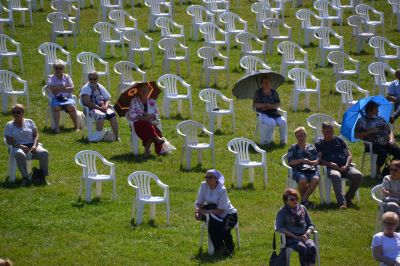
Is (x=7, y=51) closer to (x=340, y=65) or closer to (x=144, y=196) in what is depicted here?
(x=340, y=65)

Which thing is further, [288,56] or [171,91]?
[288,56]

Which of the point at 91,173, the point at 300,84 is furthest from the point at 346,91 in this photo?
the point at 91,173

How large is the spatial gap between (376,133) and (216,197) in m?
4.37

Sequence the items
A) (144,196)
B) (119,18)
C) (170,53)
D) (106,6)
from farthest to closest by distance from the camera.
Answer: (106,6) < (119,18) < (170,53) < (144,196)

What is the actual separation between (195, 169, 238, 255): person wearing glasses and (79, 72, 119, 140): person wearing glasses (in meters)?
5.56

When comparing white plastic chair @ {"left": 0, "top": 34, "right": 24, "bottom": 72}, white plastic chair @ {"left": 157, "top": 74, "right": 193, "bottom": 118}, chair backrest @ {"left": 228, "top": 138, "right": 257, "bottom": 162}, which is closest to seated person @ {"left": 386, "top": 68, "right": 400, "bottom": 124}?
chair backrest @ {"left": 228, "top": 138, "right": 257, "bottom": 162}

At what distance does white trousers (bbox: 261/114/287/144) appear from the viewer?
2128 centimetres

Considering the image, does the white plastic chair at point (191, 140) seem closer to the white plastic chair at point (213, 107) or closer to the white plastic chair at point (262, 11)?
the white plastic chair at point (213, 107)

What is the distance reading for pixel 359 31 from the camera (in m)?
28.8

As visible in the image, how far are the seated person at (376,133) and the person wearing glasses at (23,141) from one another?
490 centimetres

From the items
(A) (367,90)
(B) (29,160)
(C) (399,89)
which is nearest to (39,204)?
(B) (29,160)

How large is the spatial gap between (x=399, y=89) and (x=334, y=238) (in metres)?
5.76

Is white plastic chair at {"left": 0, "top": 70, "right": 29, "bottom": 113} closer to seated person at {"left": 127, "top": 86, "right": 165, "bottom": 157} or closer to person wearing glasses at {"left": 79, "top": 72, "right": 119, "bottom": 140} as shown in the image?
person wearing glasses at {"left": 79, "top": 72, "right": 119, "bottom": 140}

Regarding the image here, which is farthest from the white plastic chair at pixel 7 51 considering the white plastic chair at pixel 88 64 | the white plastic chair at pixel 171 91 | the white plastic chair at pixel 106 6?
the white plastic chair at pixel 171 91
